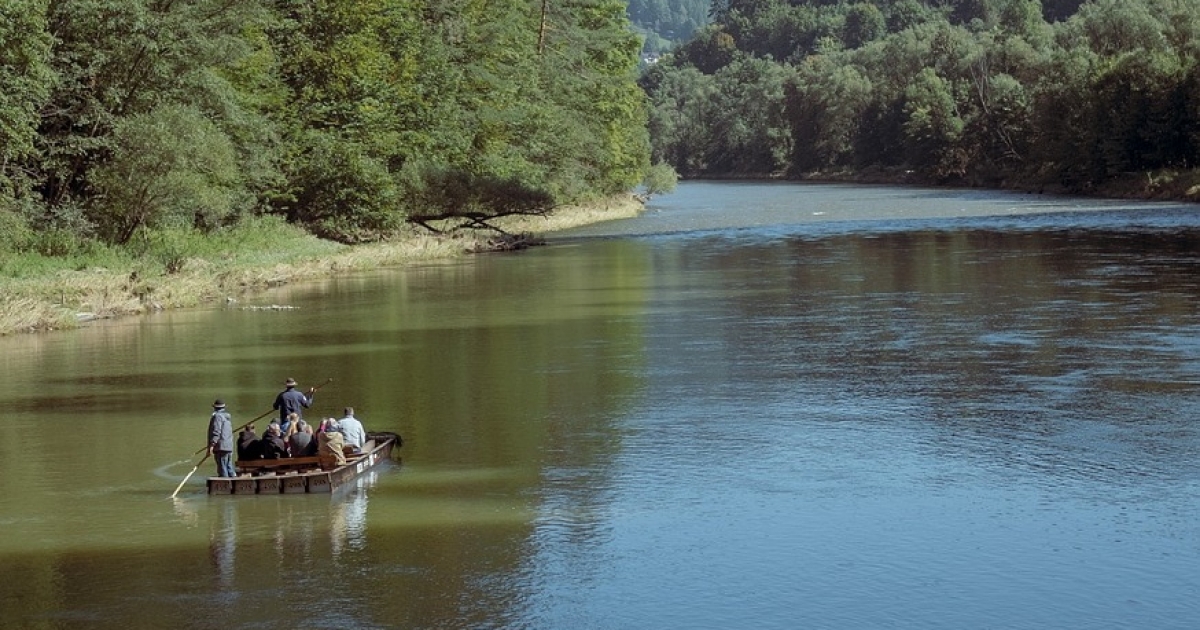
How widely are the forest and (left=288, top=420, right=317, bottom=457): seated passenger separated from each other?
3288 inches

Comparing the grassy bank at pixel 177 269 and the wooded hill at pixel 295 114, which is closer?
the grassy bank at pixel 177 269

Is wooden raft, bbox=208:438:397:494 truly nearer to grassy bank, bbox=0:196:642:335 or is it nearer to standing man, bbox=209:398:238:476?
standing man, bbox=209:398:238:476

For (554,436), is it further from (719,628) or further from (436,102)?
(436,102)

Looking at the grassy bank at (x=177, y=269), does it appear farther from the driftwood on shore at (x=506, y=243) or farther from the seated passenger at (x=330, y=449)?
the seated passenger at (x=330, y=449)

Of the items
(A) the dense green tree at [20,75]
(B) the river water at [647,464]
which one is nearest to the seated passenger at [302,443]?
(B) the river water at [647,464]

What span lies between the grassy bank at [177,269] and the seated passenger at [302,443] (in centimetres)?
2173

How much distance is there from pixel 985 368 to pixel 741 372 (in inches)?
210

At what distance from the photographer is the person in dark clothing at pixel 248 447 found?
23094mm

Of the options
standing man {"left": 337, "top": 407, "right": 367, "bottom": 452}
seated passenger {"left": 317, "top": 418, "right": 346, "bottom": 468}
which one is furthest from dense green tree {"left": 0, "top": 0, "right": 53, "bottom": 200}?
seated passenger {"left": 317, "top": 418, "right": 346, "bottom": 468}

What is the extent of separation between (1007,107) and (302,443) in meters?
118

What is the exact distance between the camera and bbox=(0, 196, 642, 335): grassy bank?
43969 millimetres

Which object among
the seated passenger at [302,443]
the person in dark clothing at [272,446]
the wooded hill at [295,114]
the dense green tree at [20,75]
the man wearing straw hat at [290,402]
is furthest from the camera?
the wooded hill at [295,114]

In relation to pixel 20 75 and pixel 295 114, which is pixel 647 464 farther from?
pixel 295 114

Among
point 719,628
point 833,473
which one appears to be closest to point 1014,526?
point 833,473
